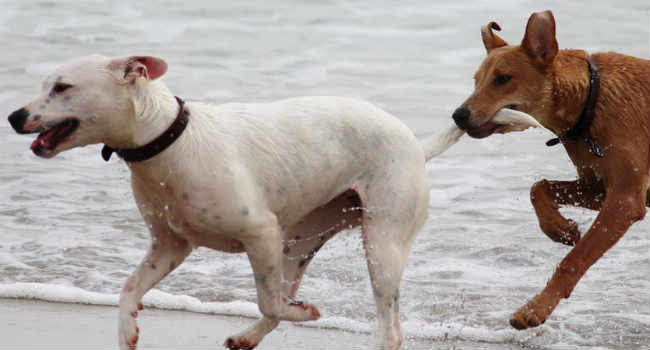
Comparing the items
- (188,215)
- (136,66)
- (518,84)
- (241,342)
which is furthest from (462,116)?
(136,66)

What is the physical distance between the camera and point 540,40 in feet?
17.4

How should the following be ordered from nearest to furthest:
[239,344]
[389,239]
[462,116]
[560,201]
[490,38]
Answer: [389,239] → [239,344] → [462,116] → [490,38] → [560,201]

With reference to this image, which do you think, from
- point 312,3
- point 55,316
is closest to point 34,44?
point 312,3

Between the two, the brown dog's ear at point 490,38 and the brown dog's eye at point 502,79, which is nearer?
the brown dog's eye at point 502,79

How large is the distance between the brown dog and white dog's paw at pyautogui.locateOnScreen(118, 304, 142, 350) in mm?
1914

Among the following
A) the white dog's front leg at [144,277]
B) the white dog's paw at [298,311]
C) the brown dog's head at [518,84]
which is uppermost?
the brown dog's head at [518,84]

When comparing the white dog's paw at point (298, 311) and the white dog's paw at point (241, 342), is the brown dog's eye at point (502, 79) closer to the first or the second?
the white dog's paw at point (298, 311)

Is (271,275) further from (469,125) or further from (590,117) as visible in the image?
(590,117)

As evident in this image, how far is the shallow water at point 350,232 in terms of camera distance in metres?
5.98

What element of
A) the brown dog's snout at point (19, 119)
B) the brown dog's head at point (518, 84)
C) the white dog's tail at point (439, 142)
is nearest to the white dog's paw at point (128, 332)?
the brown dog's snout at point (19, 119)

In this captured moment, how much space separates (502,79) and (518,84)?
0.08 metres

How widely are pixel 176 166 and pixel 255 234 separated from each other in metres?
0.42

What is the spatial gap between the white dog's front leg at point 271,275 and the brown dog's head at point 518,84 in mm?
1333

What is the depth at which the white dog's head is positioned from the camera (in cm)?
388
